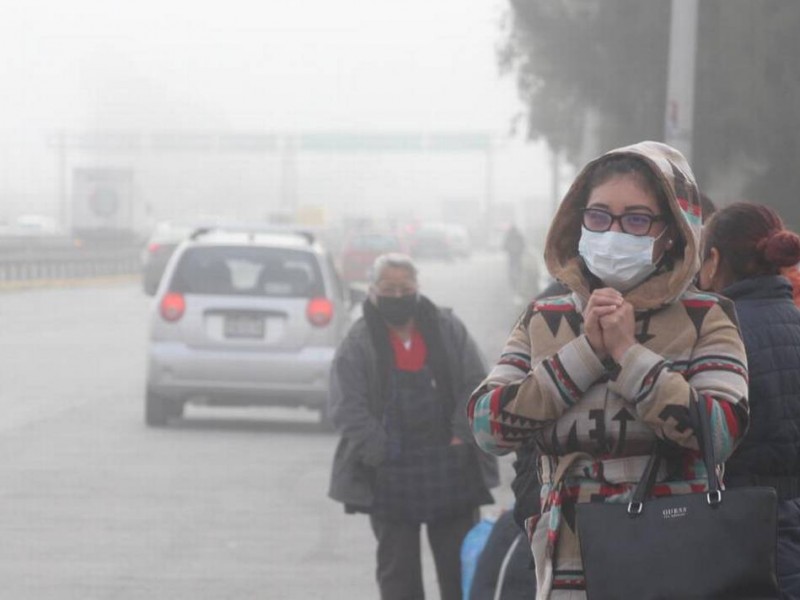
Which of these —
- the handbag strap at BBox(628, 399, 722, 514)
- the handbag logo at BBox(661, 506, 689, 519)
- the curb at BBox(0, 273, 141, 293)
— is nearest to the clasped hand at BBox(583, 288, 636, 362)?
the handbag strap at BBox(628, 399, 722, 514)

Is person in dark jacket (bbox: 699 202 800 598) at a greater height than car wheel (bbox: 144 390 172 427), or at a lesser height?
greater

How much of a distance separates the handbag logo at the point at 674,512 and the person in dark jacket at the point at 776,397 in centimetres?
61

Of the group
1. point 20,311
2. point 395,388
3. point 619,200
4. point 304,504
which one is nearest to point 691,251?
point 619,200

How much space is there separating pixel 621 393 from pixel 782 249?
39.2 inches

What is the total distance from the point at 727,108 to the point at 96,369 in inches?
318

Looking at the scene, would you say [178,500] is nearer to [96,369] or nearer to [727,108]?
[727,108]

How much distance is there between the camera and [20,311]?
1362 inches

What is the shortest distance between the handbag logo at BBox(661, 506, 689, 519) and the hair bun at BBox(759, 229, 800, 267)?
3.54 ft

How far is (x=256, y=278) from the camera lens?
16625mm

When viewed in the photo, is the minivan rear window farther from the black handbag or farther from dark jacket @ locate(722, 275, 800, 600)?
the black handbag

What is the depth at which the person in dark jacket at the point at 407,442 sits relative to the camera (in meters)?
7.04

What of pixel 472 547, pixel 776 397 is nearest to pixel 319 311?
pixel 472 547

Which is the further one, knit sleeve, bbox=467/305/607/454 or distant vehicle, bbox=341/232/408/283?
distant vehicle, bbox=341/232/408/283

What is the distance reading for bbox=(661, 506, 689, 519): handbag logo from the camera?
12.0 feet
